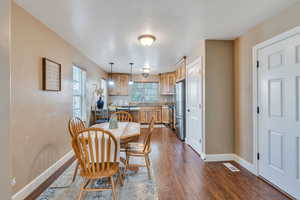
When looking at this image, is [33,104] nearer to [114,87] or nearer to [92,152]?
[92,152]

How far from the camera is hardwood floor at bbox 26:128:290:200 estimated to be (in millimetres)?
2004

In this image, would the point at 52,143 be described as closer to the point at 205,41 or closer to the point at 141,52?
the point at 141,52

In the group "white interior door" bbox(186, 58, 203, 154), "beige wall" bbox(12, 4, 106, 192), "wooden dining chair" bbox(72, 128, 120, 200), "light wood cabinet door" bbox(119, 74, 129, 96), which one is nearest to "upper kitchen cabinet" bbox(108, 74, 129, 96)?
"light wood cabinet door" bbox(119, 74, 129, 96)

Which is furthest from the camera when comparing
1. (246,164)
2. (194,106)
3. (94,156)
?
(194,106)

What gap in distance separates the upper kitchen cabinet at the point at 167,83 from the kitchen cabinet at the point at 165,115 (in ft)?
2.55

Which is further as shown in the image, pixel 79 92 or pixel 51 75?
pixel 79 92

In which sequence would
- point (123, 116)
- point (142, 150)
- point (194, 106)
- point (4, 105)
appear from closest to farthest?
point (4, 105) < point (142, 150) < point (123, 116) < point (194, 106)

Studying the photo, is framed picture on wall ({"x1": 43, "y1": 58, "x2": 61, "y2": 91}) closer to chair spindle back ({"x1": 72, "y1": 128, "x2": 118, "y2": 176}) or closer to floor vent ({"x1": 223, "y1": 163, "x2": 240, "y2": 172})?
chair spindle back ({"x1": 72, "y1": 128, "x2": 118, "y2": 176})

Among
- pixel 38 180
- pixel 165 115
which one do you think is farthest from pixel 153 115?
pixel 165 115

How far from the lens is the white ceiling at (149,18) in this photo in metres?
1.92

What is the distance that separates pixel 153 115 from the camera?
2.62 m

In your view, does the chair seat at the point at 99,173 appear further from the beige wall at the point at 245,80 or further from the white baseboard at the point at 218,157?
the beige wall at the point at 245,80

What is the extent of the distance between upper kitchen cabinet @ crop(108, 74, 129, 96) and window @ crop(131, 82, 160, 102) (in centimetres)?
62

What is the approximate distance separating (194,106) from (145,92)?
13.9 feet
